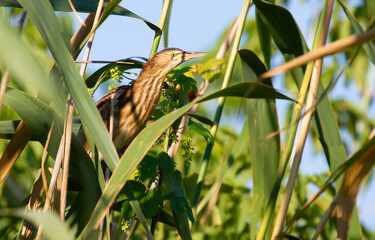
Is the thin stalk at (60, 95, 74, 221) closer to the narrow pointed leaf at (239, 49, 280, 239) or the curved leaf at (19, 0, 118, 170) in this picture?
the curved leaf at (19, 0, 118, 170)

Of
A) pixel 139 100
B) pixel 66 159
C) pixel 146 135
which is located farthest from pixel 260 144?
pixel 139 100

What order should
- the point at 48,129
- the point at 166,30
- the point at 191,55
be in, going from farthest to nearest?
the point at 191,55 < the point at 166,30 < the point at 48,129

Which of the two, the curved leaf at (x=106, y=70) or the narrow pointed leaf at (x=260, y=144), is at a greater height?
the curved leaf at (x=106, y=70)

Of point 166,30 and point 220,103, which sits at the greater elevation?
point 166,30

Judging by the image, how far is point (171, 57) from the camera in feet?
6.05

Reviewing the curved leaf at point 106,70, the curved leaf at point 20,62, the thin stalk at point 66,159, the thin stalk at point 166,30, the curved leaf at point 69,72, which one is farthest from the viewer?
the thin stalk at point 166,30

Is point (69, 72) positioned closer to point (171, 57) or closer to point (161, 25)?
point (161, 25)

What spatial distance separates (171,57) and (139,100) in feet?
0.68

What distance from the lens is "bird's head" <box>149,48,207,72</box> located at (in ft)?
5.93

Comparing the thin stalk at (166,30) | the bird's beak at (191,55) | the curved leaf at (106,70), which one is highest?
the thin stalk at (166,30)

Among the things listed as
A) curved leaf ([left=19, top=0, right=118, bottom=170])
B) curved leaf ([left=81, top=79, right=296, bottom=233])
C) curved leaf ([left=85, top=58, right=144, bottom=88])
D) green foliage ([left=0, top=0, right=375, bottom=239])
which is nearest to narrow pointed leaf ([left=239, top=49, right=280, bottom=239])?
green foliage ([left=0, top=0, right=375, bottom=239])

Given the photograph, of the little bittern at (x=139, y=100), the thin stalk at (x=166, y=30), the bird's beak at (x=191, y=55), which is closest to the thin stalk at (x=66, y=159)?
the thin stalk at (x=166, y=30)

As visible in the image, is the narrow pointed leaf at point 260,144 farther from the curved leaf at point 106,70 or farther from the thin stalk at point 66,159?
the thin stalk at point 66,159

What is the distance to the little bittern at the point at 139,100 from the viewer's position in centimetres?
176
